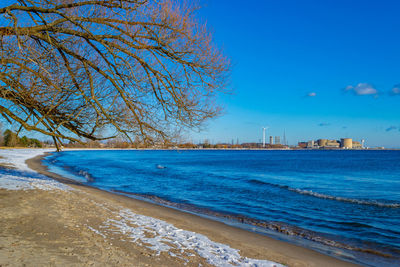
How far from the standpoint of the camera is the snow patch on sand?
20.2ft

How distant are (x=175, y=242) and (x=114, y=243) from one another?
1409 mm

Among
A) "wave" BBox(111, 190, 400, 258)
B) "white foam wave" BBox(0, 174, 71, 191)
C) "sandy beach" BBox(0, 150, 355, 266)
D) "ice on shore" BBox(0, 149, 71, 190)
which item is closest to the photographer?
"sandy beach" BBox(0, 150, 355, 266)

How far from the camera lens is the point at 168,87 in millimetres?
6250

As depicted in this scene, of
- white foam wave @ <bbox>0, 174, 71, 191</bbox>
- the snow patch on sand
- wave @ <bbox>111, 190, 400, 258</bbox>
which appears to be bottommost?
wave @ <bbox>111, 190, 400, 258</bbox>

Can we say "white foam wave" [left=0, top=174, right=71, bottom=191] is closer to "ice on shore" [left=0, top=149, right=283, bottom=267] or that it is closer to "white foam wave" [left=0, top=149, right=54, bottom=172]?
"ice on shore" [left=0, top=149, right=283, bottom=267]

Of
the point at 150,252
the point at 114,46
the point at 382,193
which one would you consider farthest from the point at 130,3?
the point at 382,193

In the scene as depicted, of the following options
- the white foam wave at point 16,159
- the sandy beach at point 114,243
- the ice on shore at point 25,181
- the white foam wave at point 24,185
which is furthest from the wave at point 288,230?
the white foam wave at point 16,159

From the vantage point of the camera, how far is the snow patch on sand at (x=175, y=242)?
20.2 ft

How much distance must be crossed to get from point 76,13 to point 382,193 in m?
24.2

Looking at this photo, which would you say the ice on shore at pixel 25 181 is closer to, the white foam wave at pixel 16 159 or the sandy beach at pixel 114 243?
the sandy beach at pixel 114 243

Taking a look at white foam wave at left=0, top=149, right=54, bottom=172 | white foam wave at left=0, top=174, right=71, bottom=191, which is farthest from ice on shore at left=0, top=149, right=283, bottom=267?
white foam wave at left=0, top=149, right=54, bottom=172

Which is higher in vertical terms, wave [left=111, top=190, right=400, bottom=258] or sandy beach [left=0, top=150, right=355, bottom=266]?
sandy beach [left=0, top=150, right=355, bottom=266]

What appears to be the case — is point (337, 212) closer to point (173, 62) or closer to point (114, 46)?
point (173, 62)

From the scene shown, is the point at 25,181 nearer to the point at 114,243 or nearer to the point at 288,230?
the point at 114,243
